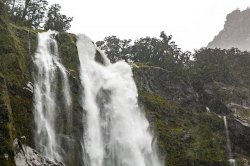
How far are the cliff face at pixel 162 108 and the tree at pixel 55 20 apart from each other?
15.4 metres

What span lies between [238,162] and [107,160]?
16335mm

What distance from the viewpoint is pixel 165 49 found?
69.8 meters

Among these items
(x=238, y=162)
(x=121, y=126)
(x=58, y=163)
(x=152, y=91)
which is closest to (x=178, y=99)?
(x=152, y=91)

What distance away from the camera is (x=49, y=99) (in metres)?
36.3

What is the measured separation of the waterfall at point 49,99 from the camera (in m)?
33.5

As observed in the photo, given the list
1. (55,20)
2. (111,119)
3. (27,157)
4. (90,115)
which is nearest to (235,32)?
(55,20)

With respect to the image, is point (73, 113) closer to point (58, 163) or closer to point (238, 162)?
point (58, 163)

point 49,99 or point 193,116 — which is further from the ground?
point 49,99

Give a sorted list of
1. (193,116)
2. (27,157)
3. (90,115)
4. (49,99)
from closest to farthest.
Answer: (27,157) < (49,99) < (90,115) < (193,116)

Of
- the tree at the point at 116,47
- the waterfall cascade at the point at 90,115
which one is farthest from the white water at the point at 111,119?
the tree at the point at 116,47

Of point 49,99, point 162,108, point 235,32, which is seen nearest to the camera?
point 49,99

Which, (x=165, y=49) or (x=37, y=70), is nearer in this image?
(x=37, y=70)

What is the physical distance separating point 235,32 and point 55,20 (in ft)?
353

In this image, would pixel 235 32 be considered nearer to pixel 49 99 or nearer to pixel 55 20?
pixel 55 20
